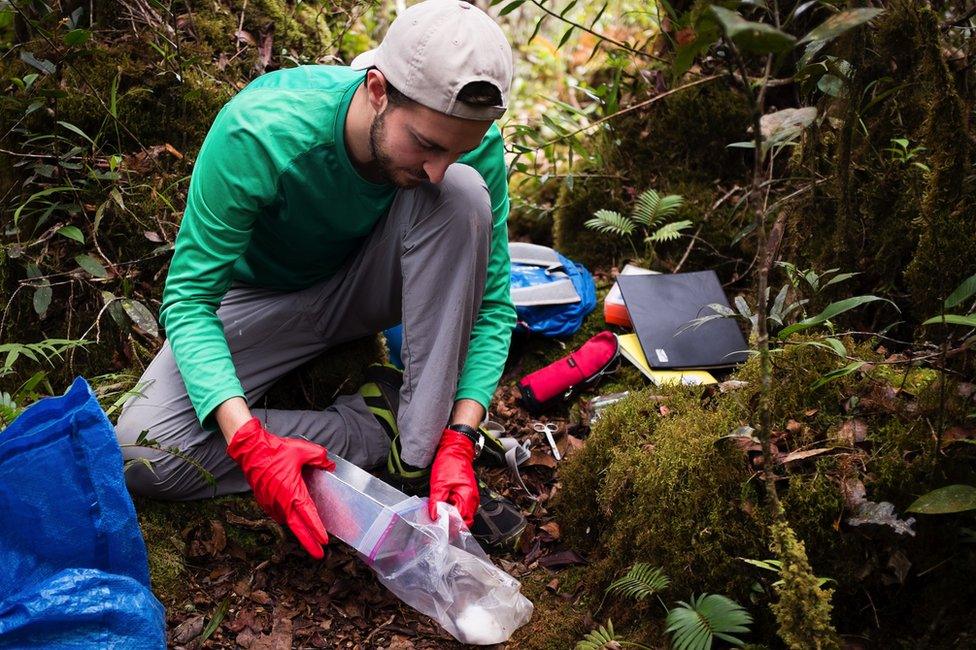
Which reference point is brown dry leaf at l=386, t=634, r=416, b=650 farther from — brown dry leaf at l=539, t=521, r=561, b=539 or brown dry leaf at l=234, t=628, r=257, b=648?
brown dry leaf at l=539, t=521, r=561, b=539

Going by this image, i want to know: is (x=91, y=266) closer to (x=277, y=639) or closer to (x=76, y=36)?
A: (x=76, y=36)

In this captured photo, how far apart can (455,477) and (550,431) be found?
796mm

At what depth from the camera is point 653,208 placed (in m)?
3.96

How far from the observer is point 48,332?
2.98 meters

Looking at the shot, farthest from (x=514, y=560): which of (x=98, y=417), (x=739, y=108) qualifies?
(x=739, y=108)

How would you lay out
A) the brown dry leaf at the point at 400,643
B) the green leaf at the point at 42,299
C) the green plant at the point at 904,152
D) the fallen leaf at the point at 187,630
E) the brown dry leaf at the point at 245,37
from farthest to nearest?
1. the brown dry leaf at the point at 245,37
2. the green leaf at the point at 42,299
3. the green plant at the point at 904,152
4. the brown dry leaf at the point at 400,643
5. the fallen leaf at the point at 187,630

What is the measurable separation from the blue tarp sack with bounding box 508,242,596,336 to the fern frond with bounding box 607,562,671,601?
5.28ft

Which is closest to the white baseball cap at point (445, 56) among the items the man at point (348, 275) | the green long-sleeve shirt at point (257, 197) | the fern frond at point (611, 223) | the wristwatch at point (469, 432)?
the man at point (348, 275)

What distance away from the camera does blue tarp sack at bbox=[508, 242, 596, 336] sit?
12.0 feet

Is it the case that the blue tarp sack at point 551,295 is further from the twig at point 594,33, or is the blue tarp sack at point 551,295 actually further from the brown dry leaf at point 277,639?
the brown dry leaf at point 277,639

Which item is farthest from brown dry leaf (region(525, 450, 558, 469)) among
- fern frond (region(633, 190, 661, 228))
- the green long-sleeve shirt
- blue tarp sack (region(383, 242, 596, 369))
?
fern frond (region(633, 190, 661, 228))

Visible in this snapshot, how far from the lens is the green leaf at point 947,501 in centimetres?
181

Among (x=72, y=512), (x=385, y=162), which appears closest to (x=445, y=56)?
(x=385, y=162)

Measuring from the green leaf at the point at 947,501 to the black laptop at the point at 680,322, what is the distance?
1.34 metres
